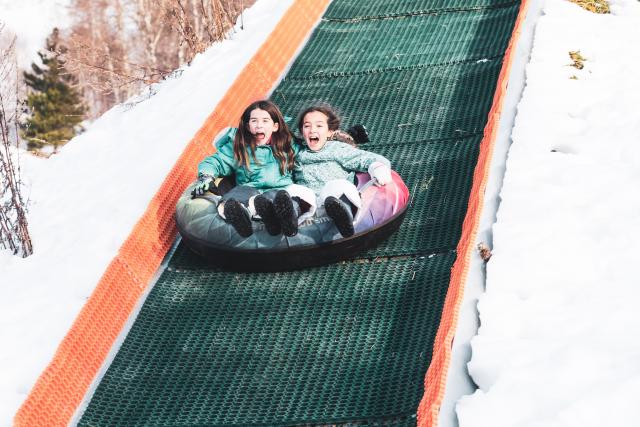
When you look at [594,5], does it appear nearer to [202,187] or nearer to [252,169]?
[252,169]

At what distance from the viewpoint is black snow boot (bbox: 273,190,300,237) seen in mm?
3943

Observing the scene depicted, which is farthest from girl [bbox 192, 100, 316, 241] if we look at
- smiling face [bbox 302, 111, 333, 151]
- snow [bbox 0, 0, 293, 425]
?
snow [bbox 0, 0, 293, 425]

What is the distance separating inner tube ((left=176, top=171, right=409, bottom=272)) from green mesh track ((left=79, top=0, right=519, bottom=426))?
0.09 metres

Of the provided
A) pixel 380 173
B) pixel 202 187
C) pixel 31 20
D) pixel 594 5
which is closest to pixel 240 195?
pixel 202 187

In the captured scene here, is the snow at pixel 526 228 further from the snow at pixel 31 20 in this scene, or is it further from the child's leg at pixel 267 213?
the snow at pixel 31 20

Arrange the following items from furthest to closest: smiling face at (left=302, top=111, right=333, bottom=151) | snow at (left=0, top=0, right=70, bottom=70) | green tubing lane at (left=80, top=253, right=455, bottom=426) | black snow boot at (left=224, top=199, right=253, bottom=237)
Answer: snow at (left=0, top=0, right=70, bottom=70), smiling face at (left=302, top=111, right=333, bottom=151), black snow boot at (left=224, top=199, right=253, bottom=237), green tubing lane at (left=80, top=253, right=455, bottom=426)

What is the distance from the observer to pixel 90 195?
5.35 metres

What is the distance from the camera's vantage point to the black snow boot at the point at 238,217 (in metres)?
4.05

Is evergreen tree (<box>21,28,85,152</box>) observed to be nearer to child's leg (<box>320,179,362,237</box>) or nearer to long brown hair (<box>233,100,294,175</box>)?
long brown hair (<box>233,100,294,175</box>)

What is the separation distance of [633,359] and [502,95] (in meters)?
2.35

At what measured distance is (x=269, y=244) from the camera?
412cm

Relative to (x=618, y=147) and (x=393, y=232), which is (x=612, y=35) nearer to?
(x=618, y=147)

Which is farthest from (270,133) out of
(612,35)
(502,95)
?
(612,35)

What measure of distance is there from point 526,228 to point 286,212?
108 centimetres
